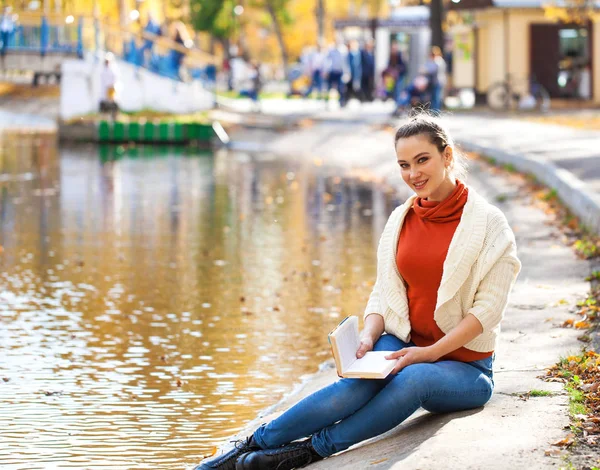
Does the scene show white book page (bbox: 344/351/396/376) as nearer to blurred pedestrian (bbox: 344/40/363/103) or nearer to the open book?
the open book

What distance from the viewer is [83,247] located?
1427 cm

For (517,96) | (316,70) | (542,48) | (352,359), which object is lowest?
(352,359)

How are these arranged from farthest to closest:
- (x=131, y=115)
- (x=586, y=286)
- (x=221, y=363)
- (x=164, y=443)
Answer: (x=131, y=115) < (x=586, y=286) < (x=221, y=363) < (x=164, y=443)

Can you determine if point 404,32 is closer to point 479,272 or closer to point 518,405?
point 518,405

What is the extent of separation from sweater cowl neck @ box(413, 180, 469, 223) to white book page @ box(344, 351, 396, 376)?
66 centimetres

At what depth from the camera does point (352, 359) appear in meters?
5.93

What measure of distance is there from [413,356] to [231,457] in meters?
0.92

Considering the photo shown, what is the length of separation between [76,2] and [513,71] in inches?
1114

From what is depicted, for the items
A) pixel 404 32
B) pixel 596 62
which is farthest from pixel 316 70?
pixel 596 62

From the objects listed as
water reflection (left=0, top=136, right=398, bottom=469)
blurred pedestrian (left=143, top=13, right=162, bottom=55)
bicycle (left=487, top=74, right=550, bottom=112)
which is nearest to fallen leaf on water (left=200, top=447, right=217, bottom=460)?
water reflection (left=0, top=136, right=398, bottom=469)

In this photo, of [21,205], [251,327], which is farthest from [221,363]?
[21,205]

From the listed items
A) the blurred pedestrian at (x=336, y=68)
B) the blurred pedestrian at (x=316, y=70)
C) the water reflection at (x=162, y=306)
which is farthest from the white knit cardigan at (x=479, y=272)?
the blurred pedestrian at (x=316, y=70)

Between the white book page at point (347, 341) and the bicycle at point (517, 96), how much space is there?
104 ft

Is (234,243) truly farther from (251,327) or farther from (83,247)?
(251,327)
